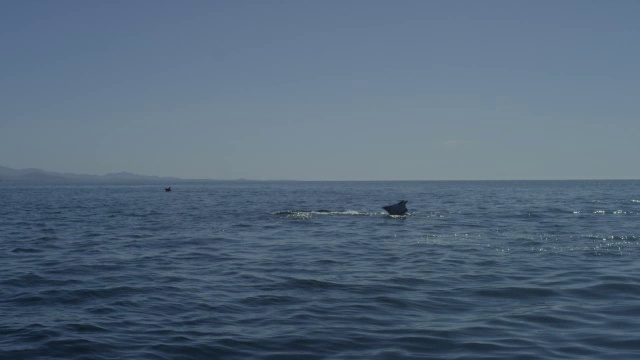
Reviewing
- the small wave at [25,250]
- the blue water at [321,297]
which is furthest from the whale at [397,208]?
the small wave at [25,250]

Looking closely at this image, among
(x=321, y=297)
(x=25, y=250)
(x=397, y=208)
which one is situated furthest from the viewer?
(x=397, y=208)

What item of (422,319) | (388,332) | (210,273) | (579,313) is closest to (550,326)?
(579,313)

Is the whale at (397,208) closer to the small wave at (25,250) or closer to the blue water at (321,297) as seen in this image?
the blue water at (321,297)

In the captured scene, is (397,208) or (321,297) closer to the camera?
(321,297)

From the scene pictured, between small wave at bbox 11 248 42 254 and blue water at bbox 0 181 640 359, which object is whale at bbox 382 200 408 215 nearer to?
blue water at bbox 0 181 640 359

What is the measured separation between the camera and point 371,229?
31.4 m

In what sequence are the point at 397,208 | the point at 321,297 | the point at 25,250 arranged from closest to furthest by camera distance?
the point at 321,297 → the point at 25,250 → the point at 397,208

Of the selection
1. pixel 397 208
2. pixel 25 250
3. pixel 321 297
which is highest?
pixel 397 208

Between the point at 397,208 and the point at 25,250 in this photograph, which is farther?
the point at 397,208

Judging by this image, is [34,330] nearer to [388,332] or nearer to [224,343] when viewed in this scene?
[224,343]

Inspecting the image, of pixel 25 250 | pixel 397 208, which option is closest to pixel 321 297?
pixel 25 250

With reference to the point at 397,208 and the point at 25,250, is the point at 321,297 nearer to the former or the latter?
the point at 25,250

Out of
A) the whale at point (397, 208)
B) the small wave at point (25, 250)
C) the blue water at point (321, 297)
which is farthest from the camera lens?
the whale at point (397, 208)

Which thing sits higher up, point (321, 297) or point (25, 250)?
point (321, 297)
